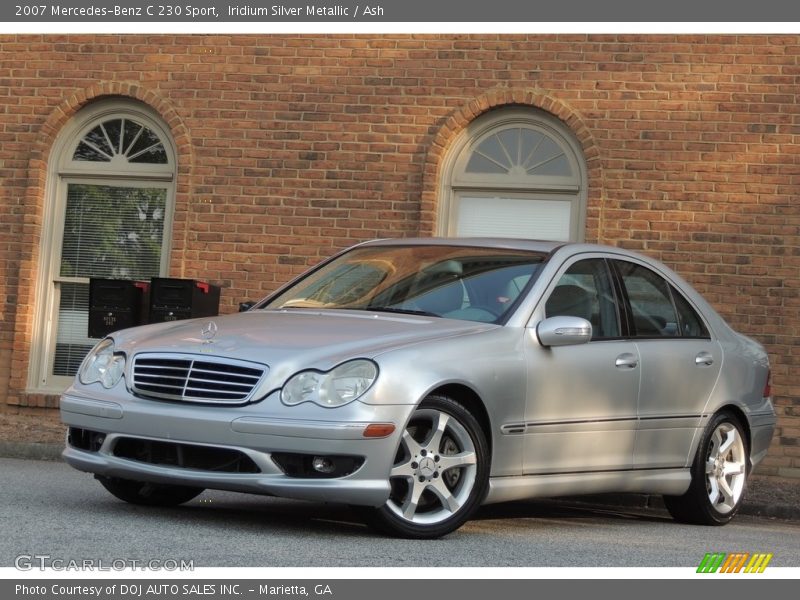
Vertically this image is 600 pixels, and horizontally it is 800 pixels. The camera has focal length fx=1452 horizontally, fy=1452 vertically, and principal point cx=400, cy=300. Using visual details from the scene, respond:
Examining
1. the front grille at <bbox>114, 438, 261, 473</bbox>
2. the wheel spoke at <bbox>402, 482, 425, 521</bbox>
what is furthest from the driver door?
the front grille at <bbox>114, 438, 261, 473</bbox>

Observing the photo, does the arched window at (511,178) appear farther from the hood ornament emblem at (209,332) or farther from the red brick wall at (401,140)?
the hood ornament emblem at (209,332)

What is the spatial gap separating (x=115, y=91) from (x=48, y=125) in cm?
77

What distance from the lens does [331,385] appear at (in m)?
6.48

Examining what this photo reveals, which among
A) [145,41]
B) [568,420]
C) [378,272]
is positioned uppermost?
[145,41]

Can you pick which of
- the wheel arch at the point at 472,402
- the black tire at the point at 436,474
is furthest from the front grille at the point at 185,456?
the wheel arch at the point at 472,402

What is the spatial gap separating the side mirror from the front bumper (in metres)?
1.11

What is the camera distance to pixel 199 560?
5566mm

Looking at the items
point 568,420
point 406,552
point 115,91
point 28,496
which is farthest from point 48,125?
point 406,552

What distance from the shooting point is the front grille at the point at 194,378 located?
6.57m

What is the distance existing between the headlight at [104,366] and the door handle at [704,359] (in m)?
3.39

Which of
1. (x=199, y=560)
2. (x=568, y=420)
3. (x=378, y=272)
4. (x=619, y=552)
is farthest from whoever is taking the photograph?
(x=378, y=272)

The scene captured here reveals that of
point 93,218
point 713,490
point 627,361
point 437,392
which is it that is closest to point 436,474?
point 437,392

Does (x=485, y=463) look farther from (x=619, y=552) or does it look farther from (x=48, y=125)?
(x=48, y=125)

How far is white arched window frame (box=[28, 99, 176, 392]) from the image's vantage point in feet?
47.7
